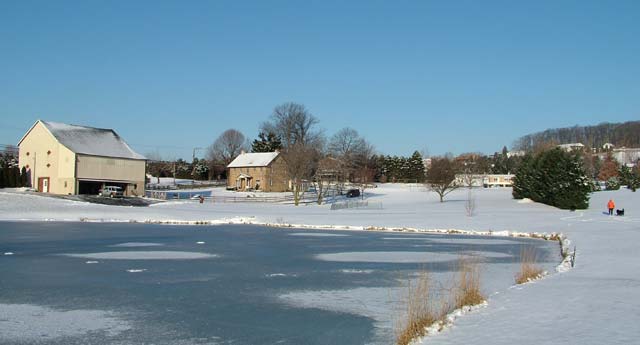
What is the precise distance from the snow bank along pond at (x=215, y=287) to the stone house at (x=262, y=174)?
65.7 meters

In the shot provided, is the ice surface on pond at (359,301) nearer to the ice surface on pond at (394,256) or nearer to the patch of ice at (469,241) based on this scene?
the ice surface on pond at (394,256)

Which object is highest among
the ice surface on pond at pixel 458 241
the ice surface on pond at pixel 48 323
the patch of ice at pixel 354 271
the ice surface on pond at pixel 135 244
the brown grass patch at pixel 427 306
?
the brown grass patch at pixel 427 306

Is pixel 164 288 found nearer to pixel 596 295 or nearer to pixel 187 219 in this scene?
pixel 596 295

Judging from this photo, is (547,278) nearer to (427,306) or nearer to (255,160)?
(427,306)

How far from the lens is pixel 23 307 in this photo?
12047 mm

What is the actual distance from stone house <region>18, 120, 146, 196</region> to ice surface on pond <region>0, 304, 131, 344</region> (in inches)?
2354

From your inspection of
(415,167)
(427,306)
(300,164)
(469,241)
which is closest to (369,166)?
(415,167)

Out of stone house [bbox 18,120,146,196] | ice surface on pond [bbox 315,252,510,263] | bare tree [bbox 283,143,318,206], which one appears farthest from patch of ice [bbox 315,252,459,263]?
stone house [bbox 18,120,146,196]

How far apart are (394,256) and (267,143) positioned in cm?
9328

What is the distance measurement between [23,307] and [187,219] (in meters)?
35.4

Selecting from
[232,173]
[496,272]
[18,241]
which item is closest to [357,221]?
[18,241]

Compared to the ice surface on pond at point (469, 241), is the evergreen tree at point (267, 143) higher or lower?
higher

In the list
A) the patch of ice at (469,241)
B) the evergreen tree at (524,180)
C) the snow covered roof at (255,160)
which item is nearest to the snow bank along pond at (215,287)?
the patch of ice at (469,241)

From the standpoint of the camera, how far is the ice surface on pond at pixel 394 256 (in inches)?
843
